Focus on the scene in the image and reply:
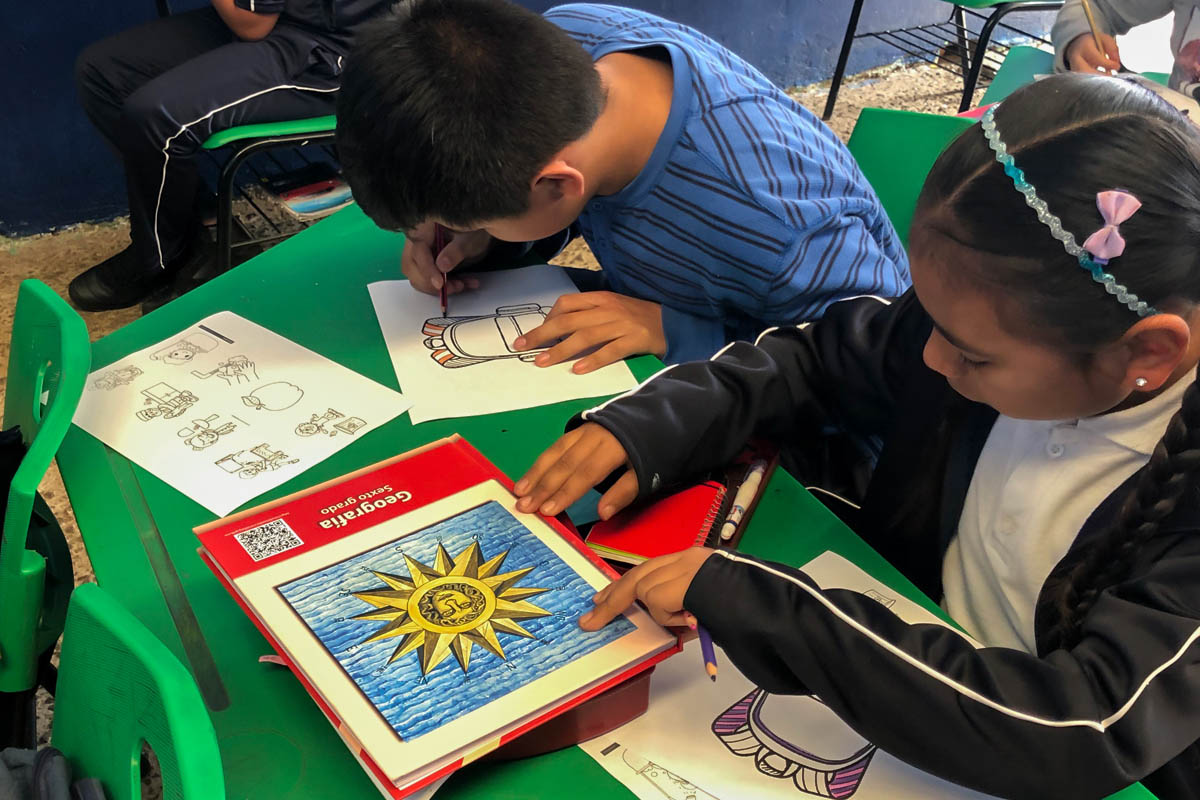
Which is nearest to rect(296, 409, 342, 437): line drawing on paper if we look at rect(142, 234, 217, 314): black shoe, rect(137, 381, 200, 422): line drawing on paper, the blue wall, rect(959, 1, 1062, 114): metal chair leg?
rect(137, 381, 200, 422): line drawing on paper

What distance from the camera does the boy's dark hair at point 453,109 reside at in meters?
0.87

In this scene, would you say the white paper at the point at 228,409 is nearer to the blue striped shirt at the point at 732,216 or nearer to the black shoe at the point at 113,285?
the blue striped shirt at the point at 732,216

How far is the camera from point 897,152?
1299 millimetres

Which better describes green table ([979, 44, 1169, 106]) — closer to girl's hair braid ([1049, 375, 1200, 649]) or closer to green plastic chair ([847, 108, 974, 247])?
green plastic chair ([847, 108, 974, 247])

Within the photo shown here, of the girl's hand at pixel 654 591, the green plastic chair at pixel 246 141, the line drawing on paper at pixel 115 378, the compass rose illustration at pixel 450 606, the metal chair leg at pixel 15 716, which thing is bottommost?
the metal chair leg at pixel 15 716

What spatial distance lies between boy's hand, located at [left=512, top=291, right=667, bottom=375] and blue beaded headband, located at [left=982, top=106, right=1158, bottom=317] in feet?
1.52

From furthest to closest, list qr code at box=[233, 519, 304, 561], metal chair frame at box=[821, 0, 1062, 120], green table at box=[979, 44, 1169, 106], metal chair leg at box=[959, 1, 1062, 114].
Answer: metal chair frame at box=[821, 0, 1062, 120] < metal chair leg at box=[959, 1, 1062, 114] < green table at box=[979, 44, 1169, 106] < qr code at box=[233, 519, 304, 561]

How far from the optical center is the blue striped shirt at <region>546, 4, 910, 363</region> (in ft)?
3.36

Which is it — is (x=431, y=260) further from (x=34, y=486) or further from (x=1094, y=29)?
(x=1094, y=29)

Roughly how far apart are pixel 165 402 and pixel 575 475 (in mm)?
426

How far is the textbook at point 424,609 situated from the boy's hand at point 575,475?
0.01 metres

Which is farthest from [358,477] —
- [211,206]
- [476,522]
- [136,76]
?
[211,206]

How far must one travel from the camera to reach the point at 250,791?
0.59 metres

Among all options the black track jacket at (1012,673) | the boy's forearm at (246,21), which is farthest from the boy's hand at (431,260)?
the boy's forearm at (246,21)
